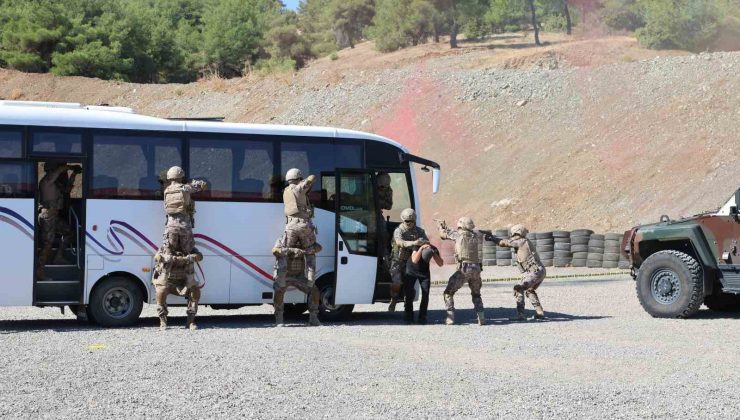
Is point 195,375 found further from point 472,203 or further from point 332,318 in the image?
point 472,203

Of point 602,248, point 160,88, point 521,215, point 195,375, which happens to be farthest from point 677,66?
point 195,375

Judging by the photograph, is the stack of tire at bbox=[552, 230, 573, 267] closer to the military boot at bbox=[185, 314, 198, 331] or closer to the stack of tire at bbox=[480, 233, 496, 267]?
the stack of tire at bbox=[480, 233, 496, 267]

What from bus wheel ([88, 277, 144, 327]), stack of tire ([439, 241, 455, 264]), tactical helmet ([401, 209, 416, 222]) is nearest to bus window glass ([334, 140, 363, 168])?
tactical helmet ([401, 209, 416, 222])

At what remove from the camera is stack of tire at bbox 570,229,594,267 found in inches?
1342

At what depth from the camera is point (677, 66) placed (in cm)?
5494

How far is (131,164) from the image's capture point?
1752cm

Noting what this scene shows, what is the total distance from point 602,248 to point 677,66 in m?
23.9

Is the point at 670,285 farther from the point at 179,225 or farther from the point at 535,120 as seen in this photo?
the point at 535,120

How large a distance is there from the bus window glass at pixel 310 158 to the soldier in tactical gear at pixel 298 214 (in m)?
0.90

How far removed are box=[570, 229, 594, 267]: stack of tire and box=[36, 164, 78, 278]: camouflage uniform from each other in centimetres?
1987

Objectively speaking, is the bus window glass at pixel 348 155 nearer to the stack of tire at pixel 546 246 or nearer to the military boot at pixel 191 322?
the military boot at pixel 191 322

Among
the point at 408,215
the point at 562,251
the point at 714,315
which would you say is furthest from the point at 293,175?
the point at 562,251

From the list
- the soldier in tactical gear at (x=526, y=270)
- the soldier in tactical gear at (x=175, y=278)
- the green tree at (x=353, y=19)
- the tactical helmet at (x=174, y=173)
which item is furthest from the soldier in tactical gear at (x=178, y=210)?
the green tree at (x=353, y=19)

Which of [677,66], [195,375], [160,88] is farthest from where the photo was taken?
[160,88]
